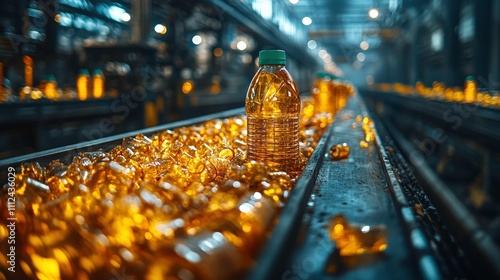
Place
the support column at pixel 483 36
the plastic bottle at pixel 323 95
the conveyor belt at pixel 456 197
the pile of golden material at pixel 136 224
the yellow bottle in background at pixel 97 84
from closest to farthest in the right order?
the pile of golden material at pixel 136 224 → the conveyor belt at pixel 456 197 → the plastic bottle at pixel 323 95 → the yellow bottle in background at pixel 97 84 → the support column at pixel 483 36

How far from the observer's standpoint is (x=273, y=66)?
5.47ft

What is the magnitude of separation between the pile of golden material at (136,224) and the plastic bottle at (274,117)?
0.35m

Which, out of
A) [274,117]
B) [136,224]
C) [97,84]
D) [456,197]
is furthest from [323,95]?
[136,224]

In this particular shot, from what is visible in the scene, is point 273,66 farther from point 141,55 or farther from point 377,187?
point 141,55

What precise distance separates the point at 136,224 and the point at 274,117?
3.23ft

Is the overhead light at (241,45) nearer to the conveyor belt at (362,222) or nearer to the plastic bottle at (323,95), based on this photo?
the plastic bottle at (323,95)

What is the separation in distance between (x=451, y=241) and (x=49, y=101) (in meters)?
4.14

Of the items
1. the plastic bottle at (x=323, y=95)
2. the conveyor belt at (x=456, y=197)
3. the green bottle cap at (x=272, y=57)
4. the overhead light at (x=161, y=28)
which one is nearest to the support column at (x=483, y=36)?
the conveyor belt at (x=456, y=197)

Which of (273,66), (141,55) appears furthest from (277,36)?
(273,66)

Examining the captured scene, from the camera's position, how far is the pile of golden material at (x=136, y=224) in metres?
0.72

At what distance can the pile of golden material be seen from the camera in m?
0.72

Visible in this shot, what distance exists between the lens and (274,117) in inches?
68.3

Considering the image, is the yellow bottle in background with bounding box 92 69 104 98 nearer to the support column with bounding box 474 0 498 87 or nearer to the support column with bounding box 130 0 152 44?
the support column with bounding box 130 0 152 44

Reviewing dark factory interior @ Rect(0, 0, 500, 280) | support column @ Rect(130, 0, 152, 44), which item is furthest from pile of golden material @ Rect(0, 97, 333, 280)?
support column @ Rect(130, 0, 152, 44)
